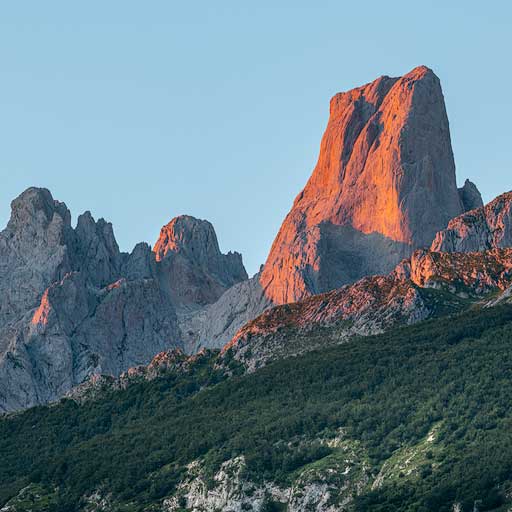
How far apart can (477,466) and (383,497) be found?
27.9ft

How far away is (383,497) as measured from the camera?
655 ft

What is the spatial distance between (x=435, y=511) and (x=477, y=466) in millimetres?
7771

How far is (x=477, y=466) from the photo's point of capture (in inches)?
7790

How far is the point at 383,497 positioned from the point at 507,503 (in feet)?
48.6

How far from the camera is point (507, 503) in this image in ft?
618

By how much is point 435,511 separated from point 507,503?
22.1ft

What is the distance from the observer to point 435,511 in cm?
19200
